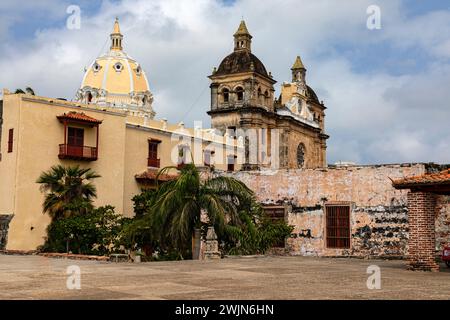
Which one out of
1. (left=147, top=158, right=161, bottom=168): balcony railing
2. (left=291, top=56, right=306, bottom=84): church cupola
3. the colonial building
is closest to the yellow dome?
the colonial building

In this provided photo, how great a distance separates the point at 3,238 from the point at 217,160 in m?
17.5

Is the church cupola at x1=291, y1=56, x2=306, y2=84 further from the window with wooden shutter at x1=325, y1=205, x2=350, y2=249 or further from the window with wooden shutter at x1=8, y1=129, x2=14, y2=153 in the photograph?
the window with wooden shutter at x1=325, y1=205, x2=350, y2=249

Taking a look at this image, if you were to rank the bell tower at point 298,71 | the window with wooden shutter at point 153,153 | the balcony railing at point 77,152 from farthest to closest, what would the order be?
the bell tower at point 298,71, the window with wooden shutter at point 153,153, the balcony railing at point 77,152

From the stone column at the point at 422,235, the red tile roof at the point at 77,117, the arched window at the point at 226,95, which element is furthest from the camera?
the arched window at the point at 226,95

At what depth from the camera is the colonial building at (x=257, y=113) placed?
2041 inches

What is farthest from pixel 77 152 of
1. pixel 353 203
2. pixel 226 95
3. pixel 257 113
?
pixel 226 95

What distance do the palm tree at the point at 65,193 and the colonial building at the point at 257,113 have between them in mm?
20848

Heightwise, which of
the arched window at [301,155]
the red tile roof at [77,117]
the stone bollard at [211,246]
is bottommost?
the stone bollard at [211,246]

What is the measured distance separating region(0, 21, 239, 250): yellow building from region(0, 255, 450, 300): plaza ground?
49.9 feet

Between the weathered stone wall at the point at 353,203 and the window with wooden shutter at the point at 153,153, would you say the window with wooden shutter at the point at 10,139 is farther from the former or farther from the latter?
the weathered stone wall at the point at 353,203

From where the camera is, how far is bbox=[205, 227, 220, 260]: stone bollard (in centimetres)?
1994

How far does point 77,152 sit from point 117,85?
21.8 metres

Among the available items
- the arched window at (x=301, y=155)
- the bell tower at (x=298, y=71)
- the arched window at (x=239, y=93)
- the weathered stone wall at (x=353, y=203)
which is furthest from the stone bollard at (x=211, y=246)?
the bell tower at (x=298, y=71)
